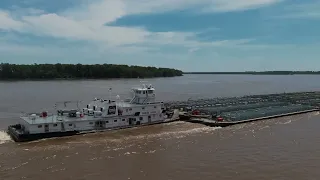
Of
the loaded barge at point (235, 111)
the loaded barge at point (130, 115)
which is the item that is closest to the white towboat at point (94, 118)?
the loaded barge at point (130, 115)

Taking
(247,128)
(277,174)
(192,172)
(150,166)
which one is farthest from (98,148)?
(247,128)

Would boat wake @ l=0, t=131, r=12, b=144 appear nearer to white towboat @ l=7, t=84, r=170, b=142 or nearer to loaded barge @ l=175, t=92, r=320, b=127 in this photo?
white towboat @ l=7, t=84, r=170, b=142

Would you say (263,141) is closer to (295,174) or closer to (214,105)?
(295,174)

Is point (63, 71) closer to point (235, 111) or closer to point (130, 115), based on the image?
point (235, 111)

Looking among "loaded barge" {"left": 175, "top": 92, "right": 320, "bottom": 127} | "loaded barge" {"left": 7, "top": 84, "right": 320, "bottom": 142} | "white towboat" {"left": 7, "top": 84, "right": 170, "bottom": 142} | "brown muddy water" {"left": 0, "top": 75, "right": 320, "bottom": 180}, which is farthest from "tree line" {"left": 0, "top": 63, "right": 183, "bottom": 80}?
"brown muddy water" {"left": 0, "top": 75, "right": 320, "bottom": 180}

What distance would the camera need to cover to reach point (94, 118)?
42438 mm

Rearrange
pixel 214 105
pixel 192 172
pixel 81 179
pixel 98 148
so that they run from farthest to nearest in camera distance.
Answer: pixel 214 105 < pixel 98 148 < pixel 192 172 < pixel 81 179

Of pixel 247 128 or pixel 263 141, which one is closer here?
pixel 263 141

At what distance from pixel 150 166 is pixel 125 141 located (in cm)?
863

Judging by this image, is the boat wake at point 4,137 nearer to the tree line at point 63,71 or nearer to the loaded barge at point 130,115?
the loaded barge at point 130,115

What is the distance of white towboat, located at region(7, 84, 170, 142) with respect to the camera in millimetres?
38412

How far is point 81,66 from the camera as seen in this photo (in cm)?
18312

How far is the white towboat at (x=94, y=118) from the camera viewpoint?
1512 inches

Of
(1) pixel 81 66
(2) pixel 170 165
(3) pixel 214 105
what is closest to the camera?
(2) pixel 170 165
